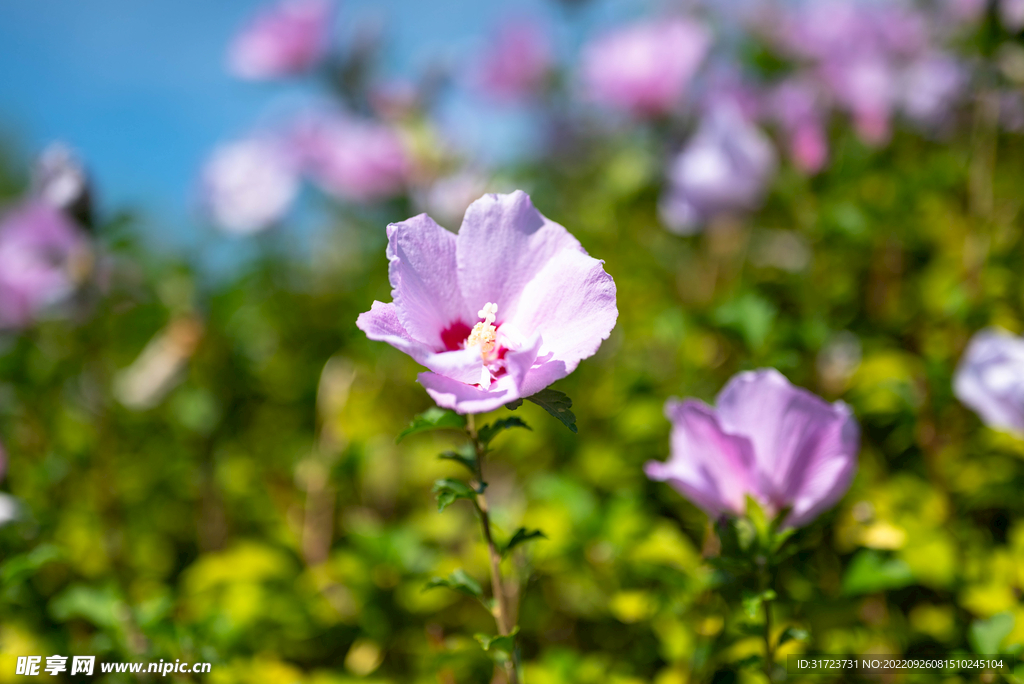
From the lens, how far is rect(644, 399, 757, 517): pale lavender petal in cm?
95

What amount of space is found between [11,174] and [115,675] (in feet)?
82.7

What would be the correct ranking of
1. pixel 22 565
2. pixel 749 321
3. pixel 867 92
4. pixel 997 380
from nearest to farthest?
pixel 22 565
pixel 997 380
pixel 749 321
pixel 867 92

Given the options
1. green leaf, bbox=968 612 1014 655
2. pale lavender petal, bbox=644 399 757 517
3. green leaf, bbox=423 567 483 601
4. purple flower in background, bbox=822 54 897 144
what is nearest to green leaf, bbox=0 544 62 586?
green leaf, bbox=423 567 483 601

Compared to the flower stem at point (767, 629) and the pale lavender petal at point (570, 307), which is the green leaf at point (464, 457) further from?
the flower stem at point (767, 629)

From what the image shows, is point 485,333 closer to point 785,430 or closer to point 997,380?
point 785,430

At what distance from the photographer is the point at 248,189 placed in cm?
296

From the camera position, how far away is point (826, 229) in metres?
1.78

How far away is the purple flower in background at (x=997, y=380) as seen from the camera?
3.89 ft

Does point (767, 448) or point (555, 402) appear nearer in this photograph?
point (555, 402)

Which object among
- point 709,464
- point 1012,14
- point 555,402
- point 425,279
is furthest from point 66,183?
point 1012,14

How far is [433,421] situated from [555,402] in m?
0.15

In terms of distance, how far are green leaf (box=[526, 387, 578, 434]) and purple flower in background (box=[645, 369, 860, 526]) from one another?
0.79ft

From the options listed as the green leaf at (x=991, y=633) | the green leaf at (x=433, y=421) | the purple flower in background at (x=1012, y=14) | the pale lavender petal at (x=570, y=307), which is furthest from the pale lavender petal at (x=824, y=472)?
the purple flower in background at (x=1012, y=14)

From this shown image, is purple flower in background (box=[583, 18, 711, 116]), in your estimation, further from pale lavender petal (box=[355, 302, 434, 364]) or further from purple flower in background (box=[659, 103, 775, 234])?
pale lavender petal (box=[355, 302, 434, 364])
